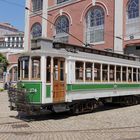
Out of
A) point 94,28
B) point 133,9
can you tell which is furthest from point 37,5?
point 133,9

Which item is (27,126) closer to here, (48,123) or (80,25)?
(48,123)

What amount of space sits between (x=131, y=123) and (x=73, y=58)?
3.81 meters

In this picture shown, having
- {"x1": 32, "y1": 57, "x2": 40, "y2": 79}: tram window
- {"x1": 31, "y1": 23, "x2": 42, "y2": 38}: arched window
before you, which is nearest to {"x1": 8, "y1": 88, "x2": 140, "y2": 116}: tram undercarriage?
{"x1": 32, "y1": 57, "x2": 40, "y2": 79}: tram window

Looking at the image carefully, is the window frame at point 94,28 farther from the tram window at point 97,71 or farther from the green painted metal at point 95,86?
the tram window at point 97,71

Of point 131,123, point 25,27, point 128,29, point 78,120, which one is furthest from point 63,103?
point 25,27

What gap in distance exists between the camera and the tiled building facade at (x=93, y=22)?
113ft

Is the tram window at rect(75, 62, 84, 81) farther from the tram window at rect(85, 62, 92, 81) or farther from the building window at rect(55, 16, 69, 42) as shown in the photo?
the building window at rect(55, 16, 69, 42)

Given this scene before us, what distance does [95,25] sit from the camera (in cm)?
3853

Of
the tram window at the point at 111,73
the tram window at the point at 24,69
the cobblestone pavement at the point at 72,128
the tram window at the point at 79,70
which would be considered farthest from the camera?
the tram window at the point at 111,73

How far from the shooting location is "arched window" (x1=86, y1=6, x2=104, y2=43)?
124ft

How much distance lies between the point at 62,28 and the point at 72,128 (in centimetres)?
3281

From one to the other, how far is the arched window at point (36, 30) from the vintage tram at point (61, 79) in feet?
106

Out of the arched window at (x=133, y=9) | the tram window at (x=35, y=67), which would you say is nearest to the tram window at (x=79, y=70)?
the tram window at (x=35, y=67)

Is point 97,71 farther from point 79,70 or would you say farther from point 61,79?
point 61,79
